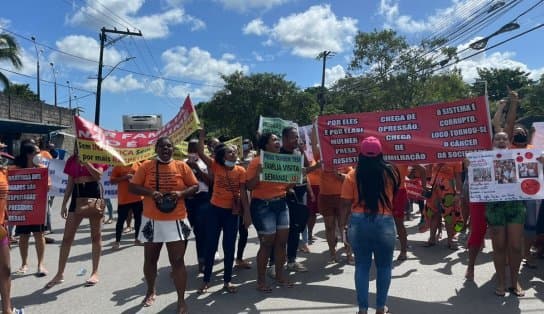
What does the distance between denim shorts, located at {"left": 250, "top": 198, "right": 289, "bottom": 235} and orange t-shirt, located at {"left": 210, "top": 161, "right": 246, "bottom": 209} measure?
270 millimetres

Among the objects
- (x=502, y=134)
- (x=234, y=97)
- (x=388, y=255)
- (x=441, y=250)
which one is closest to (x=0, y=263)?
(x=388, y=255)

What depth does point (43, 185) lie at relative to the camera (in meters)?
5.48

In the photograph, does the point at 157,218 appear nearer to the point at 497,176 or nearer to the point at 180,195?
the point at 180,195

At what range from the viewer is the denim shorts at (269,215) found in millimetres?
4945

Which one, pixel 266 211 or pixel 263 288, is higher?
pixel 266 211

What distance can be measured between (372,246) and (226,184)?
1.95m

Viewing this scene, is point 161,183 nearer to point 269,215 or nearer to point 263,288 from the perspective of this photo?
point 269,215

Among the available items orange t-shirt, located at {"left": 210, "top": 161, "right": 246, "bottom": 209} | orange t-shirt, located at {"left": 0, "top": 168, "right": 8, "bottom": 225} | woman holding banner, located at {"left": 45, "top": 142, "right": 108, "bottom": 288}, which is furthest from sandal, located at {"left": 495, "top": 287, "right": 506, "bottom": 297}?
orange t-shirt, located at {"left": 0, "top": 168, "right": 8, "bottom": 225}

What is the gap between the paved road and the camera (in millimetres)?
4547

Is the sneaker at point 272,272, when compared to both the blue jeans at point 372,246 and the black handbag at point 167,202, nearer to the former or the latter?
the blue jeans at point 372,246

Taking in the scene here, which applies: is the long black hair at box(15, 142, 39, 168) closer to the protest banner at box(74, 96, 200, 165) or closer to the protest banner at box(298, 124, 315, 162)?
the protest banner at box(74, 96, 200, 165)

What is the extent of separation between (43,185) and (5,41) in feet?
84.5

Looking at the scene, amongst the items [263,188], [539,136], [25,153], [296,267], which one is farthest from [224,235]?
[539,136]

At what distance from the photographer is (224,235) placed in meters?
5.18
